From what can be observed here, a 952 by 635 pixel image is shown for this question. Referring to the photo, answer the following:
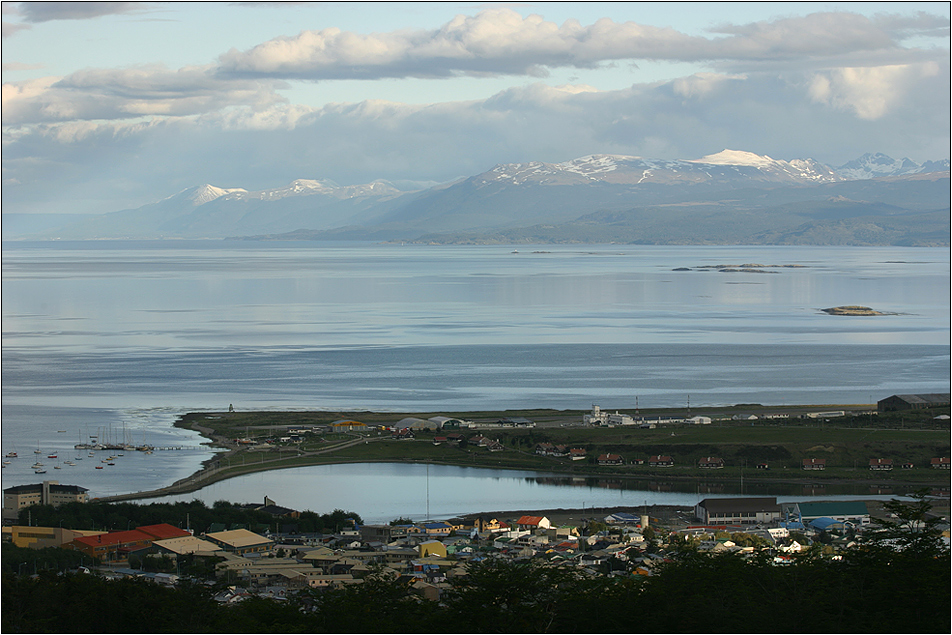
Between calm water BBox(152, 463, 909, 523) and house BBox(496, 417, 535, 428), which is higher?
house BBox(496, 417, 535, 428)

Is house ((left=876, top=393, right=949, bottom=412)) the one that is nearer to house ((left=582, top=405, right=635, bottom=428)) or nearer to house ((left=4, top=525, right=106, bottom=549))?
house ((left=582, top=405, right=635, bottom=428))

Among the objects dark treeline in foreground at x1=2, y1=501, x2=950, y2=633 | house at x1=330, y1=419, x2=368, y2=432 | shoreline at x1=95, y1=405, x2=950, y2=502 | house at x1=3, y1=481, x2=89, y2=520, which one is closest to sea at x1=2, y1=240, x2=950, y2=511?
shoreline at x1=95, y1=405, x2=950, y2=502

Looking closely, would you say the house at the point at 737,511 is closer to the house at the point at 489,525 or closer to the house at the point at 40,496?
the house at the point at 489,525

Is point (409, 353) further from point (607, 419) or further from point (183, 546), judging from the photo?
point (183, 546)

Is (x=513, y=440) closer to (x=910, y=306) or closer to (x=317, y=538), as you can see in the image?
(x=317, y=538)

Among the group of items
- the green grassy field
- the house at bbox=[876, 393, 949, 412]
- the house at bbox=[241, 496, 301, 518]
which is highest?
the house at bbox=[876, 393, 949, 412]

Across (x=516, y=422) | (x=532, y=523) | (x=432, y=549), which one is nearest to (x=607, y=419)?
(x=516, y=422)
